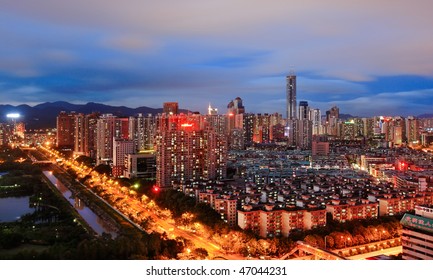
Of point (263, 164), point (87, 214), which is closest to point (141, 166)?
point (87, 214)

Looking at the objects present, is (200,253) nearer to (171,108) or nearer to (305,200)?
(305,200)

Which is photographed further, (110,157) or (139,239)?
(110,157)

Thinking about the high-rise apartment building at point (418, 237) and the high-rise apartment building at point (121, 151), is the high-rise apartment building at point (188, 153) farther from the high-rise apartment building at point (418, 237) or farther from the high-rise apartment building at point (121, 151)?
the high-rise apartment building at point (418, 237)

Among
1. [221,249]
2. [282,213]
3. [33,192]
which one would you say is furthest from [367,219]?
[33,192]

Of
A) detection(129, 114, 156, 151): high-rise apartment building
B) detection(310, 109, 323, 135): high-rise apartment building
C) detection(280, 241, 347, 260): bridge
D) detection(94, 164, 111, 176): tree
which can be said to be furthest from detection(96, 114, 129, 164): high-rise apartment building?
detection(310, 109, 323, 135): high-rise apartment building

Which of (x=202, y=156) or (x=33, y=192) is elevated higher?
(x=202, y=156)

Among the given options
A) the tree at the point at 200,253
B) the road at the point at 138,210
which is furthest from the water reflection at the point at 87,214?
the tree at the point at 200,253

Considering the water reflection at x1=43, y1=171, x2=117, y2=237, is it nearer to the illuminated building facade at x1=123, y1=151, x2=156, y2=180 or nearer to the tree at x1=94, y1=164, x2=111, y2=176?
the tree at x1=94, y1=164, x2=111, y2=176
